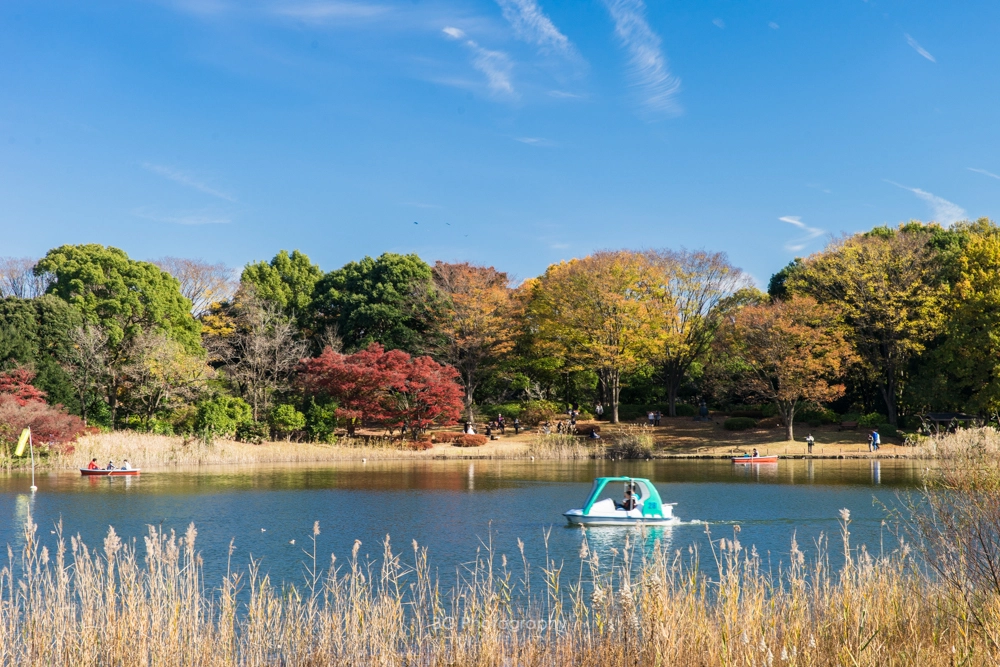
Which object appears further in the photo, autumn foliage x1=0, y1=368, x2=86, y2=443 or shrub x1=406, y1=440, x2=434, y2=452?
shrub x1=406, y1=440, x2=434, y2=452

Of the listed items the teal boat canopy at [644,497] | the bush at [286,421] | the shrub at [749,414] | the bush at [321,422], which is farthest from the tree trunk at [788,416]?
the teal boat canopy at [644,497]

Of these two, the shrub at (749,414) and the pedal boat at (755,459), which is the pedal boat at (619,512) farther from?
the shrub at (749,414)

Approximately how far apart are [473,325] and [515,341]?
9.57 feet

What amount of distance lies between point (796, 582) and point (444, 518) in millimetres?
14726

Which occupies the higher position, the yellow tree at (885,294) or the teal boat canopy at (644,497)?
the yellow tree at (885,294)

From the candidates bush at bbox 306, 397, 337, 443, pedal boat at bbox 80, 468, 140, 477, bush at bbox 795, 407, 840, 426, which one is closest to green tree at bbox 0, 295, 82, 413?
pedal boat at bbox 80, 468, 140, 477

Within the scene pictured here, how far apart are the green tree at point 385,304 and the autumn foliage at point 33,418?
19722 mm

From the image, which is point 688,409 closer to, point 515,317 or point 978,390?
point 515,317

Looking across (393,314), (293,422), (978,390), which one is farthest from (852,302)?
(293,422)

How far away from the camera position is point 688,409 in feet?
179

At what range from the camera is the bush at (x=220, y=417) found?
4194cm

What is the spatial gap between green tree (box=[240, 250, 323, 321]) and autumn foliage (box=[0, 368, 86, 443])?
22461mm

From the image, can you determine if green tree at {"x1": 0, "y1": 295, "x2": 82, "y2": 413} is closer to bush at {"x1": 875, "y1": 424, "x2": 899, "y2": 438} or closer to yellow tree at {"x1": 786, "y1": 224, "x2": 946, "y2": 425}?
yellow tree at {"x1": 786, "y1": 224, "x2": 946, "y2": 425}

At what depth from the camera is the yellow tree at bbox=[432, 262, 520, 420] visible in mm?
52094
